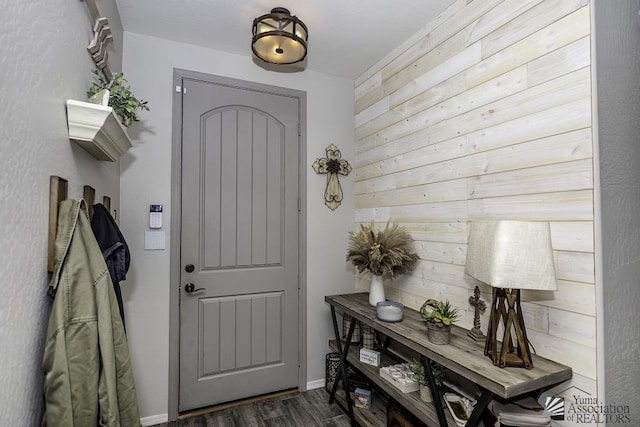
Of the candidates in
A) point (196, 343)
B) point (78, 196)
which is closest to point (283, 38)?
point (78, 196)

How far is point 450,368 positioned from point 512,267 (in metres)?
0.51

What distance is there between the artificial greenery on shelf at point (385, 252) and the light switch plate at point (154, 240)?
51.5 inches

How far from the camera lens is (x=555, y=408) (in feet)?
4.34

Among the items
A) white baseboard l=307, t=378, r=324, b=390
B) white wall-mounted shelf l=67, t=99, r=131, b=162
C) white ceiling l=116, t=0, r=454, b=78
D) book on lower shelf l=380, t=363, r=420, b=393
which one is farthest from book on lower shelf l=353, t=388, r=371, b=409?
white ceiling l=116, t=0, r=454, b=78

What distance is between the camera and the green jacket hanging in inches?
37.2

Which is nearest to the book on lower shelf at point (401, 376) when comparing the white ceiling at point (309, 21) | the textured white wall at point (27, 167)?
the textured white wall at point (27, 167)

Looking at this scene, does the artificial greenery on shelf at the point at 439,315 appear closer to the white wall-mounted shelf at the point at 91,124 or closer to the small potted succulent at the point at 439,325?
the small potted succulent at the point at 439,325

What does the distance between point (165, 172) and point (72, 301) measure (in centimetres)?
141

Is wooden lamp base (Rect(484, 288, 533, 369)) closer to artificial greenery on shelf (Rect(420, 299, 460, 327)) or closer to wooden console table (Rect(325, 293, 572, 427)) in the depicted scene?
wooden console table (Rect(325, 293, 572, 427))

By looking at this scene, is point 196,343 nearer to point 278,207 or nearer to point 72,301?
point 278,207

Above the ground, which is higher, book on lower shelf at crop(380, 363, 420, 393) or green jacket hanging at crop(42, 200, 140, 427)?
green jacket hanging at crop(42, 200, 140, 427)

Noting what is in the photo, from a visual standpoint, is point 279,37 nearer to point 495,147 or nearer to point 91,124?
point 91,124

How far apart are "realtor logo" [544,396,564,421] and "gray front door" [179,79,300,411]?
67.2 inches

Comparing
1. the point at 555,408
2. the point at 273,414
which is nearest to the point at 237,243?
the point at 273,414
